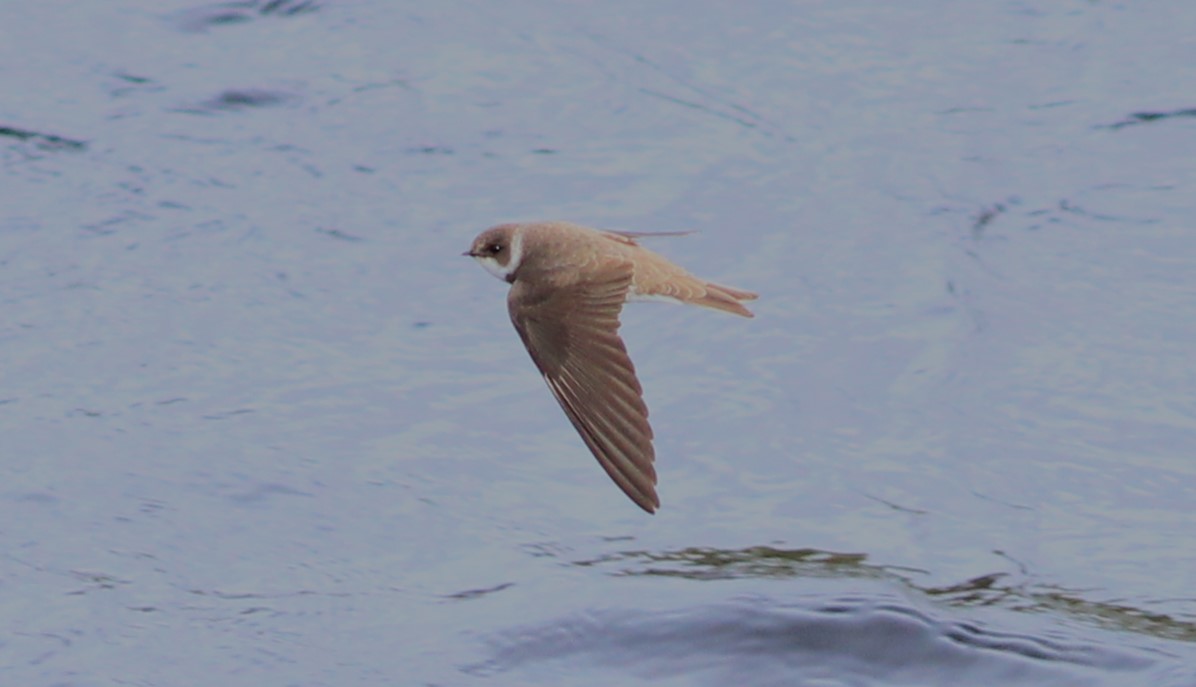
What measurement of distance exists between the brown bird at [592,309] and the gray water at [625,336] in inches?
29.3

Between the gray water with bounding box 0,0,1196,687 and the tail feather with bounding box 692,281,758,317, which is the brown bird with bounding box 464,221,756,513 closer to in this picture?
the tail feather with bounding box 692,281,758,317

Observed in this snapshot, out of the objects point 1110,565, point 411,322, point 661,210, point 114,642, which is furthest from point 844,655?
point 661,210

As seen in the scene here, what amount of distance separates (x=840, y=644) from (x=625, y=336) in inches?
89.9

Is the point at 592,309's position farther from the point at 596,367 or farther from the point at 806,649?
the point at 806,649

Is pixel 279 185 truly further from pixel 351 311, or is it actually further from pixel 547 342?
pixel 547 342

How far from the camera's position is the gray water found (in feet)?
17.5

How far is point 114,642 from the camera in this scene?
5.31m

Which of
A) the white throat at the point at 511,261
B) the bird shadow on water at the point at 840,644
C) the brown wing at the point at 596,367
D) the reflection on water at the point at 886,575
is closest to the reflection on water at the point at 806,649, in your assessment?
the bird shadow on water at the point at 840,644

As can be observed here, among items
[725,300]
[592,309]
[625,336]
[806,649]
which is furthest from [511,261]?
[625,336]

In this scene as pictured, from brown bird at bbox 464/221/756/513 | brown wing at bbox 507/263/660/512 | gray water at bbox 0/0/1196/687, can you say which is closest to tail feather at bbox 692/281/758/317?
brown bird at bbox 464/221/756/513

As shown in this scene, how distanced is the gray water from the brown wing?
0.74 meters

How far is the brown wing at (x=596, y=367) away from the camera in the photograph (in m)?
4.59

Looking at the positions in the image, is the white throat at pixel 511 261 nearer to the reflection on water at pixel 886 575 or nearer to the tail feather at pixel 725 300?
the tail feather at pixel 725 300

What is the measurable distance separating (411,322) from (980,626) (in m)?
2.70
